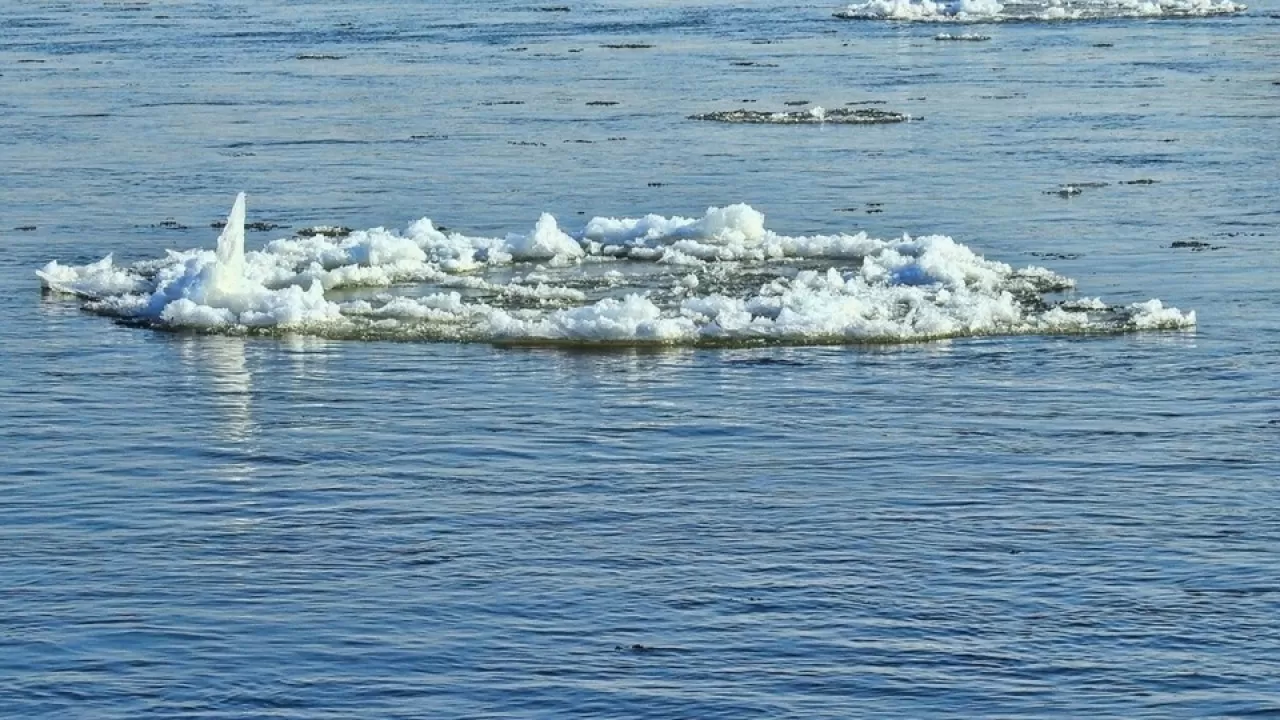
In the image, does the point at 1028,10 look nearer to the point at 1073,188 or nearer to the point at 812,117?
the point at 812,117

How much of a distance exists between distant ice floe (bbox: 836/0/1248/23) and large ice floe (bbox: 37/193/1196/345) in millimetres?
41851

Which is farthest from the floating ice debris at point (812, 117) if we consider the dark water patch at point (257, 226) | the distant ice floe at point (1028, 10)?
the distant ice floe at point (1028, 10)

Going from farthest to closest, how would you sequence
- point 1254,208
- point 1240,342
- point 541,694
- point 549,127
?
point 549,127, point 1254,208, point 1240,342, point 541,694

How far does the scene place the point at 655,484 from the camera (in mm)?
20578

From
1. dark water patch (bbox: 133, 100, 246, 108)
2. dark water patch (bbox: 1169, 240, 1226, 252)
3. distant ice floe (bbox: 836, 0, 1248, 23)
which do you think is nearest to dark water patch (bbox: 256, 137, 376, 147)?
dark water patch (bbox: 133, 100, 246, 108)

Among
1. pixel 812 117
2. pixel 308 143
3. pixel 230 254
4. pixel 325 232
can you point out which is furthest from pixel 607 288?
pixel 812 117

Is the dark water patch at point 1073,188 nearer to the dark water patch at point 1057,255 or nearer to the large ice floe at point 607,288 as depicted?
the large ice floe at point 607,288

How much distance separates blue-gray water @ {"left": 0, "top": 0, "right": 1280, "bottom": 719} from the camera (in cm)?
1609

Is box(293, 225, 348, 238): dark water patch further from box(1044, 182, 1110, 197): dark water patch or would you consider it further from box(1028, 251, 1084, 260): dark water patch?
box(1044, 182, 1110, 197): dark water patch

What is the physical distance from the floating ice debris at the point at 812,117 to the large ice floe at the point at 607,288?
1363 cm

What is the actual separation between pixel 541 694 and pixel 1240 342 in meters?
12.5

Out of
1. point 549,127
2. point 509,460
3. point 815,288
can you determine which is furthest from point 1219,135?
point 509,460

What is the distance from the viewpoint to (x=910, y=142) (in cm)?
4309

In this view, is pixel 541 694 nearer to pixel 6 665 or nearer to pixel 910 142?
pixel 6 665
